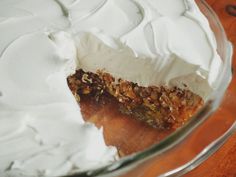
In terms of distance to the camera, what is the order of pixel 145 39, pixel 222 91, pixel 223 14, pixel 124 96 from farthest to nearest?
pixel 223 14 < pixel 124 96 < pixel 145 39 < pixel 222 91

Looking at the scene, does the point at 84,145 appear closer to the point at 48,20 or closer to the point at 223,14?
the point at 48,20

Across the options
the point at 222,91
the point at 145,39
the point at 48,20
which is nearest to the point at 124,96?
the point at 145,39

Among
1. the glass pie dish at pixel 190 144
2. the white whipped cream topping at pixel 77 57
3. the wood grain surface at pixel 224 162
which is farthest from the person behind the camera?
the wood grain surface at pixel 224 162

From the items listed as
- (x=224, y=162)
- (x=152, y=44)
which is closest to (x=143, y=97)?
(x=152, y=44)

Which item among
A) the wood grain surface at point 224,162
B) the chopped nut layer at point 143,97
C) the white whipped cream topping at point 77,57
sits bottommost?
the wood grain surface at point 224,162

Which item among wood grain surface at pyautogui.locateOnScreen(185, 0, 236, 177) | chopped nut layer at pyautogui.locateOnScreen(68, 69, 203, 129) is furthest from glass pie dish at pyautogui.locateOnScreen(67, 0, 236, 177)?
chopped nut layer at pyautogui.locateOnScreen(68, 69, 203, 129)

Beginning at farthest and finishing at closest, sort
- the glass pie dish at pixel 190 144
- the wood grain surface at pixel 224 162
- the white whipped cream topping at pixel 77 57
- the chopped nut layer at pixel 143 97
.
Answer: the chopped nut layer at pixel 143 97 < the wood grain surface at pixel 224 162 < the white whipped cream topping at pixel 77 57 < the glass pie dish at pixel 190 144

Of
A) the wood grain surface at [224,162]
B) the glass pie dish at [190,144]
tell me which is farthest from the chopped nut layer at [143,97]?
the glass pie dish at [190,144]

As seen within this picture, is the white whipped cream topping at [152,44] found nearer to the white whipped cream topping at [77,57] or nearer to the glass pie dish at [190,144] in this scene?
the white whipped cream topping at [77,57]
